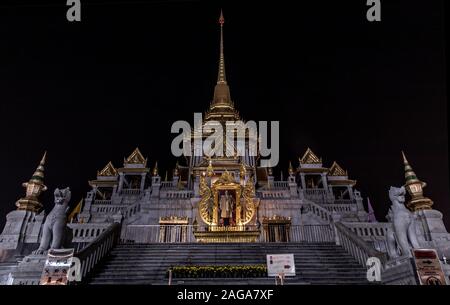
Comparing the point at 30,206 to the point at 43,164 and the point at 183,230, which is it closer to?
the point at 43,164

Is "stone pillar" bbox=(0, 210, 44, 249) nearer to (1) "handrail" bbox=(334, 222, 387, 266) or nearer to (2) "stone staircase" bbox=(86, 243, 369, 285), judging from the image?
(2) "stone staircase" bbox=(86, 243, 369, 285)

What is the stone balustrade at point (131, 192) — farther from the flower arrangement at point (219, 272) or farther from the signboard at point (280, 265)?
the signboard at point (280, 265)

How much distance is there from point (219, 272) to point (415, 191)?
12.0 m

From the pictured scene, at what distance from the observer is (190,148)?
91.1 feet

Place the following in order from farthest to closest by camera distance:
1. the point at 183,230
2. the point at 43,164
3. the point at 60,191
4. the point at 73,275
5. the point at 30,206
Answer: the point at 183,230 < the point at 43,164 < the point at 30,206 < the point at 60,191 < the point at 73,275

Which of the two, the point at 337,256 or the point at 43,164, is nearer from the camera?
the point at 337,256

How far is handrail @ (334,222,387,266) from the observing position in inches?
357

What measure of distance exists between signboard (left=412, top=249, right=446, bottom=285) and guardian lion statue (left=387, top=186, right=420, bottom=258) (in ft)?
2.92

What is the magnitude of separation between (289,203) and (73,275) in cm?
1458

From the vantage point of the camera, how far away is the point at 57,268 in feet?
26.3

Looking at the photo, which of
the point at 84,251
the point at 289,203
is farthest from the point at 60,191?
the point at 289,203

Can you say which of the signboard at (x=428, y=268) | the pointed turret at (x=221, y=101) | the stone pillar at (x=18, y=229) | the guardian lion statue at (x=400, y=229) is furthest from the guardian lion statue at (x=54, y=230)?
the pointed turret at (x=221, y=101)

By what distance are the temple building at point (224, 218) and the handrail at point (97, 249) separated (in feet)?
0.11
